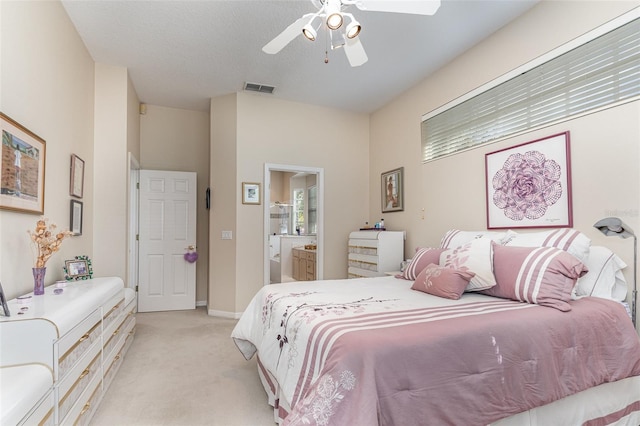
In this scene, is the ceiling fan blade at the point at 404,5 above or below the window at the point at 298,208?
above

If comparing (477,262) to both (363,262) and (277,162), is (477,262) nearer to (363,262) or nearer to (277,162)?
(363,262)

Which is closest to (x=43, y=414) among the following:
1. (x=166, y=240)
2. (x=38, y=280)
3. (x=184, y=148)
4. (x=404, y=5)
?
(x=38, y=280)

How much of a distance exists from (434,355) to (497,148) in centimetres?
233

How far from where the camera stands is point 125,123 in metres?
3.56

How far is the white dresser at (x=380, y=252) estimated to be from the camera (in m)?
3.97

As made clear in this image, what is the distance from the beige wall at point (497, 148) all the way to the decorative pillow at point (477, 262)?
0.72 meters

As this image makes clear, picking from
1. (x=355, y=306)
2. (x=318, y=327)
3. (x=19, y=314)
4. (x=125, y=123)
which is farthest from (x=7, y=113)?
(x=355, y=306)

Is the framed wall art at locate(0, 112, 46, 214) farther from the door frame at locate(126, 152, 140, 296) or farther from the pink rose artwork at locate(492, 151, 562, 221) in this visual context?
the pink rose artwork at locate(492, 151, 562, 221)

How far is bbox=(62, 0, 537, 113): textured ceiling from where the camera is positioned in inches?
104

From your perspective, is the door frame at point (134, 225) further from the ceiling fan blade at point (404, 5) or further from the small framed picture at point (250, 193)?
the ceiling fan blade at point (404, 5)

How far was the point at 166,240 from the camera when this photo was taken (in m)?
4.64

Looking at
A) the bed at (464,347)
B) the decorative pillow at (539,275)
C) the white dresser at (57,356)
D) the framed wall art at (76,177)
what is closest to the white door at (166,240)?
the framed wall art at (76,177)

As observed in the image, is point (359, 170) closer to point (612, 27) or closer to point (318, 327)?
point (612, 27)

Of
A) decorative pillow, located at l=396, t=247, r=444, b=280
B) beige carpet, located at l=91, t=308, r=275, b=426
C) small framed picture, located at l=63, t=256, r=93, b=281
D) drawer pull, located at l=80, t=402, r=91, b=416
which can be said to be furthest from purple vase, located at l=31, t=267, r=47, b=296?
decorative pillow, located at l=396, t=247, r=444, b=280
